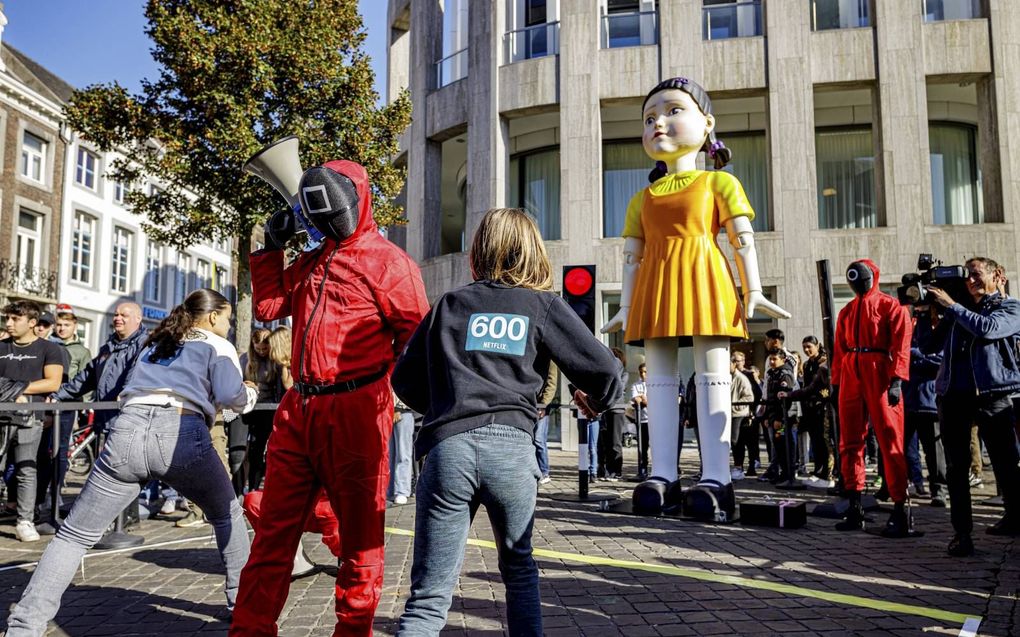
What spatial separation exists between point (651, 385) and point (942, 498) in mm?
3668

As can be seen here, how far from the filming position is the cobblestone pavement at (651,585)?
12.2 feet

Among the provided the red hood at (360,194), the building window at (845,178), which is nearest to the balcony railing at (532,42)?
the building window at (845,178)

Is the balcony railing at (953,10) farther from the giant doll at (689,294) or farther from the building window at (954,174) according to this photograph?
the giant doll at (689,294)

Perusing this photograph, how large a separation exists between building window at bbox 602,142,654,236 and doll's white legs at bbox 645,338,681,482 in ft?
41.1

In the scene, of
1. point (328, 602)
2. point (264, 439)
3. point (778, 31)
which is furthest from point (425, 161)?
point (328, 602)

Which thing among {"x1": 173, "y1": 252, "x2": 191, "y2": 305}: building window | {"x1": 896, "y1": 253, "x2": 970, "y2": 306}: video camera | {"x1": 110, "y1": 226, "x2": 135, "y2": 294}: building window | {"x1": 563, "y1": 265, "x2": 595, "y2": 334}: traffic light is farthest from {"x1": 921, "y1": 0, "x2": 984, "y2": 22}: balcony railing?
{"x1": 173, "y1": 252, "x2": 191, "y2": 305}: building window

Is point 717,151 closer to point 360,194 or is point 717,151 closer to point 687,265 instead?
point 687,265

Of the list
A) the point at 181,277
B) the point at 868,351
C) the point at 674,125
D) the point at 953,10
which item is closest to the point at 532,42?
the point at 953,10

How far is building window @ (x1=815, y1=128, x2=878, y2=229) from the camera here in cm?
1786

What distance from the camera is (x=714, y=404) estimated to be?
6.24 metres

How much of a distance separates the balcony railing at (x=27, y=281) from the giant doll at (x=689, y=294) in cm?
2642

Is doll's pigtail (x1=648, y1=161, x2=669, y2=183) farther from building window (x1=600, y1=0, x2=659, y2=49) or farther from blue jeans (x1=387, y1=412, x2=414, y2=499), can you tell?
building window (x1=600, y1=0, x2=659, y2=49)

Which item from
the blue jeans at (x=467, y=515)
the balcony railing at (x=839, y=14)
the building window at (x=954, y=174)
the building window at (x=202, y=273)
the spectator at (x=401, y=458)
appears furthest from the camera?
the building window at (x=202, y=273)

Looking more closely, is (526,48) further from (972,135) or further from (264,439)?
(264,439)
